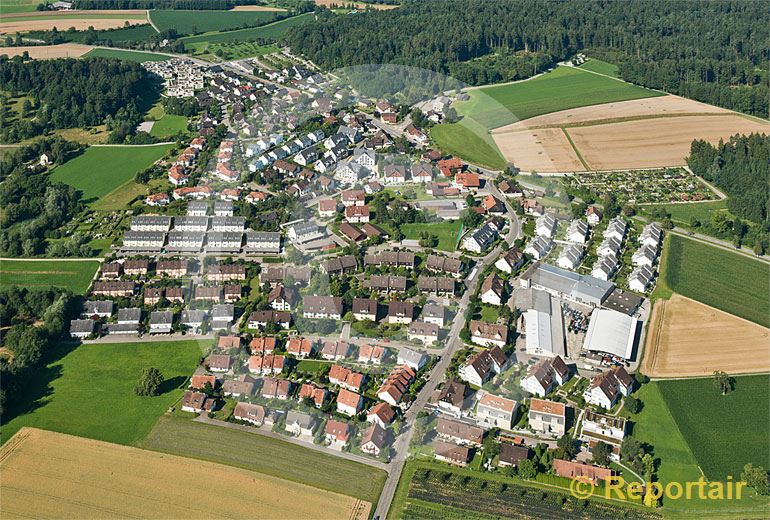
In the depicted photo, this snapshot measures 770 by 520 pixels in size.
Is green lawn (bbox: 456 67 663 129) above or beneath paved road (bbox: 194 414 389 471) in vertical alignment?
above

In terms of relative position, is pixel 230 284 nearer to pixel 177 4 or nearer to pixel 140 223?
pixel 140 223

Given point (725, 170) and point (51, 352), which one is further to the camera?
point (725, 170)

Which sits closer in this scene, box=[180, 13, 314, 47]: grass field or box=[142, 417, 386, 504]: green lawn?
box=[142, 417, 386, 504]: green lawn

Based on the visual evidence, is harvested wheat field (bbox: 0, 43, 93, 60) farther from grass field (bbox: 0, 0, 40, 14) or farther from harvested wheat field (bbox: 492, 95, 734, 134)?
harvested wheat field (bbox: 492, 95, 734, 134)

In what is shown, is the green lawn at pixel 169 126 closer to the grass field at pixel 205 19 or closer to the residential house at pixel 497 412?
the grass field at pixel 205 19

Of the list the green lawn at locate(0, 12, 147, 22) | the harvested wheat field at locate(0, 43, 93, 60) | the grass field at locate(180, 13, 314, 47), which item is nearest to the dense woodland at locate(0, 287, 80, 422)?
the harvested wheat field at locate(0, 43, 93, 60)

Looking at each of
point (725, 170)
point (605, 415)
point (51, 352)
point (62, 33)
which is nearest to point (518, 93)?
point (725, 170)
